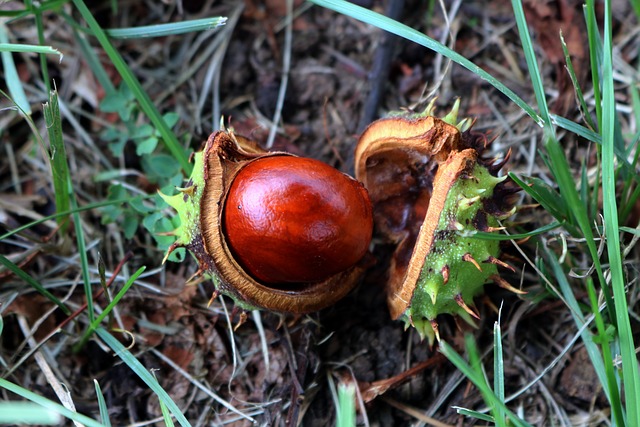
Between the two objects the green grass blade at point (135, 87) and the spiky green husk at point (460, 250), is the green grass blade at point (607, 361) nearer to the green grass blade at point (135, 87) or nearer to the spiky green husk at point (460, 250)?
the spiky green husk at point (460, 250)

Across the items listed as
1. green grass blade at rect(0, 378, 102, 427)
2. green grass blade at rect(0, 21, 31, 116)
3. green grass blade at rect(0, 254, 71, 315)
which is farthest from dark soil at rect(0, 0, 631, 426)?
green grass blade at rect(0, 378, 102, 427)

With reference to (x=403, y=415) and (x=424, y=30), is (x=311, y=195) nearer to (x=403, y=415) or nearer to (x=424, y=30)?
(x=403, y=415)

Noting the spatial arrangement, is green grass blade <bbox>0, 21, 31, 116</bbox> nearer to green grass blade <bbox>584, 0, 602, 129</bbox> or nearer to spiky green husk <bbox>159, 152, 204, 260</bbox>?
spiky green husk <bbox>159, 152, 204, 260</bbox>

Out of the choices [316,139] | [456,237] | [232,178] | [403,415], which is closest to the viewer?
[456,237]

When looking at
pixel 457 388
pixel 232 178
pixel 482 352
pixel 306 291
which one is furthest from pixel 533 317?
pixel 232 178

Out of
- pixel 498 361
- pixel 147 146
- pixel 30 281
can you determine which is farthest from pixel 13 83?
pixel 498 361

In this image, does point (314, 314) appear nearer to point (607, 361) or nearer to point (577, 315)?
point (577, 315)
